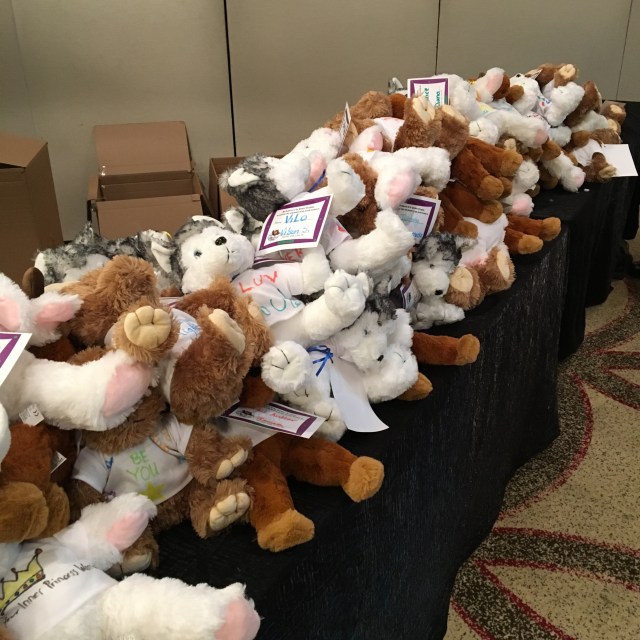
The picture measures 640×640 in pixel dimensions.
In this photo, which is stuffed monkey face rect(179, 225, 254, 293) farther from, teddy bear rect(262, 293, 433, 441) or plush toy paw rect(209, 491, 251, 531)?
plush toy paw rect(209, 491, 251, 531)

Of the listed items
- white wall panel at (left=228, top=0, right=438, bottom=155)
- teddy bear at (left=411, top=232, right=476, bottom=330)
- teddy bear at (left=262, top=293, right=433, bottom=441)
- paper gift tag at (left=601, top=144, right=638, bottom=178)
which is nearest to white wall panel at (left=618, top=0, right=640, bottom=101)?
white wall panel at (left=228, top=0, right=438, bottom=155)

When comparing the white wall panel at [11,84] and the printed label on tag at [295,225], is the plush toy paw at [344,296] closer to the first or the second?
the printed label on tag at [295,225]

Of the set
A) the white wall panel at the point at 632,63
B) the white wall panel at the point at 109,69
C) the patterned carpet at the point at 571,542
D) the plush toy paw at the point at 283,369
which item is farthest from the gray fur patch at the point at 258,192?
the white wall panel at the point at 632,63

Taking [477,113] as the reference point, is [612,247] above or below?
below

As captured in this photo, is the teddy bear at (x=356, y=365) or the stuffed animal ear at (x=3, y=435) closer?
the stuffed animal ear at (x=3, y=435)

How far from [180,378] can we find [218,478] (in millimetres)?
126

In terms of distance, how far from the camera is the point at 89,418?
59cm

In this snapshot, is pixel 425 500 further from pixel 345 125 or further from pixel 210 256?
pixel 345 125

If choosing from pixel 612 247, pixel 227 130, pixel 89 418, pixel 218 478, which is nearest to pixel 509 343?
pixel 218 478

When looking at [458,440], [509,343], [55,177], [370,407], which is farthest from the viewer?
[55,177]

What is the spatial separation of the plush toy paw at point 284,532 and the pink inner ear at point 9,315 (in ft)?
1.12

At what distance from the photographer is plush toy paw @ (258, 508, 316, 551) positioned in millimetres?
666

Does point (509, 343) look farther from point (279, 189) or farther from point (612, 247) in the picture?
point (612, 247)

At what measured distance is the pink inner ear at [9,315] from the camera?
0.61 metres
